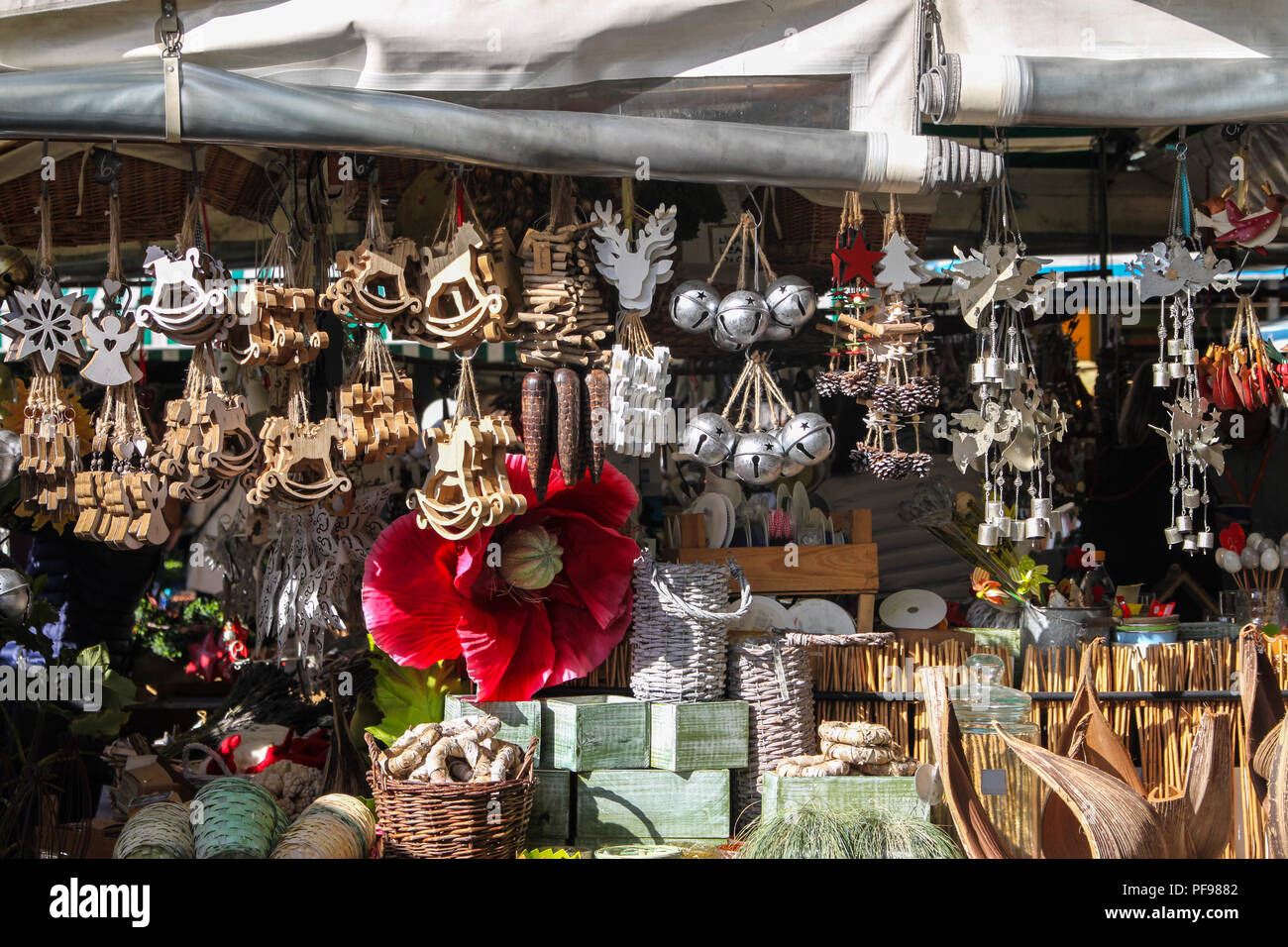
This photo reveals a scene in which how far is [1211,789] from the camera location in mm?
2773

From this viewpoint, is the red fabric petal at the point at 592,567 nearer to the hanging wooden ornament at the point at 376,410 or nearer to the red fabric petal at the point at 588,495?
Answer: the red fabric petal at the point at 588,495

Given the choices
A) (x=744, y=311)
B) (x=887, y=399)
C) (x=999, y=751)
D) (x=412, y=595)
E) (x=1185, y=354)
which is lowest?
(x=999, y=751)

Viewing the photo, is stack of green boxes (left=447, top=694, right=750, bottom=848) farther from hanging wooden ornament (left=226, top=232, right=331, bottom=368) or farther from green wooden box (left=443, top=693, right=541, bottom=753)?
hanging wooden ornament (left=226, top=232, right=331, bottom=368)

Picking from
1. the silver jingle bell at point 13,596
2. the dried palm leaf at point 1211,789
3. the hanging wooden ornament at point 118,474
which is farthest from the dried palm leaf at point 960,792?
the silver jingle bell at point 13,596

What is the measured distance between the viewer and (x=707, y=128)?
3191 millimetres

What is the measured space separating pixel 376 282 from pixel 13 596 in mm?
1541

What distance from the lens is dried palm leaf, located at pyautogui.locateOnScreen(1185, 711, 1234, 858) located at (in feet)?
9.07

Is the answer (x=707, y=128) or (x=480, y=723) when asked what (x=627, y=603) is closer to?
(x=480, y=723)

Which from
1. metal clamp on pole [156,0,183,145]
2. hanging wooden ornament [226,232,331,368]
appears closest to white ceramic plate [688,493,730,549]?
hanging wooden ornament [226,232,331,368]

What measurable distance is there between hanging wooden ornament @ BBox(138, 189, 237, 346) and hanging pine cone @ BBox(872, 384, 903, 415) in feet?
5.93

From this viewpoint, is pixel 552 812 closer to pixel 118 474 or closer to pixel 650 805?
pixel 650 805

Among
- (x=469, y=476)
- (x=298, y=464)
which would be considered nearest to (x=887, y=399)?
(x=469, y=476)
